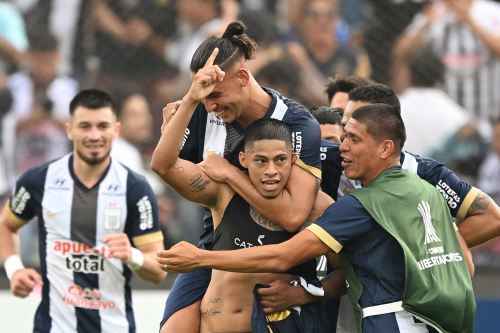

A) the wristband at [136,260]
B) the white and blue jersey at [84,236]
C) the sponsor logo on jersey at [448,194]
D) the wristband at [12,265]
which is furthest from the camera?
the white and blue jersey at [84,236]

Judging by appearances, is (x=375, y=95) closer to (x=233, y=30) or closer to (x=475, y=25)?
(x=233, y=30)

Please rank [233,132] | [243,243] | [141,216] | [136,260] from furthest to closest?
[141,216] → [136,260] → [233,132] → [243,243]

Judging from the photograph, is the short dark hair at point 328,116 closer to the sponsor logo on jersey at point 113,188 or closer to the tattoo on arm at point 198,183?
the tattoo on arm at point 198,183

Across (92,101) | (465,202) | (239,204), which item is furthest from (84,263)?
(465,202)

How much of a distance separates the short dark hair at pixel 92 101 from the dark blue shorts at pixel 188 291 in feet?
7.02

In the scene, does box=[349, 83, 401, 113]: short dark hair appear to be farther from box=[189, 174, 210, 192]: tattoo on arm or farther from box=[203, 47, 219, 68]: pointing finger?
box=[189, 174, 210, 192]: tattoo on arm

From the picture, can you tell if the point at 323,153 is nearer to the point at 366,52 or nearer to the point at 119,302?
the point at 119,302

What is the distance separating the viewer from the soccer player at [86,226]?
729 centimetres

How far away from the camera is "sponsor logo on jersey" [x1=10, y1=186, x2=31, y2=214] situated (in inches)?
294

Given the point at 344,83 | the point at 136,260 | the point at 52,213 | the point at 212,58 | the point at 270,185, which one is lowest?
the point at 136,260

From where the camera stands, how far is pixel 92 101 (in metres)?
7.57

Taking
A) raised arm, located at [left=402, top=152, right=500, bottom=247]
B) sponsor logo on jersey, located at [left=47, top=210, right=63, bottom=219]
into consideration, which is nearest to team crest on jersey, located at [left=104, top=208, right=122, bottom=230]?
sponsor logo on jersey, located at [left=47, top=210, right=63, bottom=219]

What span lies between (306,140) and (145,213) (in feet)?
7.11

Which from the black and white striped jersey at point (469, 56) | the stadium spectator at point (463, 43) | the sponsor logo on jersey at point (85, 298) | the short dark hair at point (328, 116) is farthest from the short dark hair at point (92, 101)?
the black and white striped jersey at point (469, 56)
